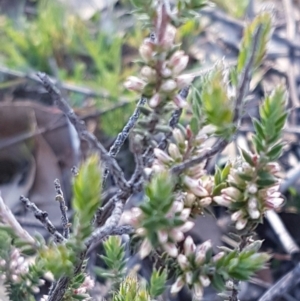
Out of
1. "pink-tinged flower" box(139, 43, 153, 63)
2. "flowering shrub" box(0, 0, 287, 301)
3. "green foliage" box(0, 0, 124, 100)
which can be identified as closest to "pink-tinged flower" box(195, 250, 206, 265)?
"flowering shrub" box(0, 0, 287, 301)

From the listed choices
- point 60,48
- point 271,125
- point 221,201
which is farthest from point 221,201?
point 60,48

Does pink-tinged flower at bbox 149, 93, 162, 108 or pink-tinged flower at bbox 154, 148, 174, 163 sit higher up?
pink-tinged flower at bbox 149, 93, 162, 108


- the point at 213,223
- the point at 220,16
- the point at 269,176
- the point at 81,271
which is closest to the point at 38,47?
the point at 220,16

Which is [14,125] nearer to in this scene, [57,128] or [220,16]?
[57,128]

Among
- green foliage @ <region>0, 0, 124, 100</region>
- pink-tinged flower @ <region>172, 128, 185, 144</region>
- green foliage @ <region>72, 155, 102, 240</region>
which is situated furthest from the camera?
green foliage @ <region>0, 0, 124, 100</region>

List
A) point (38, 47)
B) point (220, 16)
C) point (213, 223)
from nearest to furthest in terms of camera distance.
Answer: point (213, 223) → point (38, 47) → point (220, 16)

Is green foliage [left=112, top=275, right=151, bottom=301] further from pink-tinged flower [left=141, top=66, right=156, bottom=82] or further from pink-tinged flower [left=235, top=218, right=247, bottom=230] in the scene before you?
pink-tinged flower [left=141, top=66, right=156, bottom=82]

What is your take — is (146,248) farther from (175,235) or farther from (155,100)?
(155,100)
